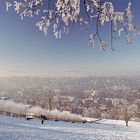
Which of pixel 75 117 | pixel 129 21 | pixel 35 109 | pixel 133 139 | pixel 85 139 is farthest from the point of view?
pixel 35 109

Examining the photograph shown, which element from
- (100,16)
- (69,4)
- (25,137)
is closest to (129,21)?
(100,16)

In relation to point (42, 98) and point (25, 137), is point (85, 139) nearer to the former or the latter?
point (25, 137)

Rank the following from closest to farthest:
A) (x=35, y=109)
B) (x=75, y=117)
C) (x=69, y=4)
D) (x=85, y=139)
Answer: (x=69, y=4) < (x=85, y=139) < (x=75, y=117) < (x=35, y=109)

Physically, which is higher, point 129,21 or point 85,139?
point 129,21

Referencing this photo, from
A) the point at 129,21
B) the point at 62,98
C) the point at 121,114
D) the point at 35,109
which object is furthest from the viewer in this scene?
the point at 62,98

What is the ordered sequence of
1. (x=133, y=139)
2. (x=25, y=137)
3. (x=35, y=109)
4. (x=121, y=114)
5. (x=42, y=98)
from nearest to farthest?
(x=25, y=137) → (x=133, y=139) → (x=35, y=109) → (x=121, y=114) → (x=42, y=98)

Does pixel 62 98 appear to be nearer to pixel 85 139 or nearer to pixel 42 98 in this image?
pixel 42 98

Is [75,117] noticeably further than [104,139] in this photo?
Yes

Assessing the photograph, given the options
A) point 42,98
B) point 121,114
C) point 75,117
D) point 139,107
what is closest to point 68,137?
point 75,117

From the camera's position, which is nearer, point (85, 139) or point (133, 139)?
point (85, 139)

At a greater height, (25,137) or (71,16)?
(71,16)
